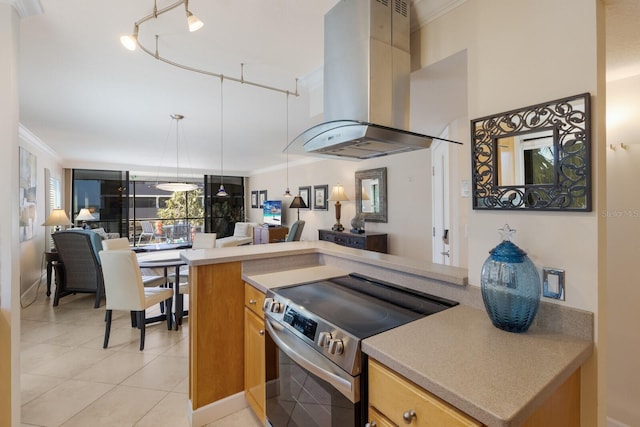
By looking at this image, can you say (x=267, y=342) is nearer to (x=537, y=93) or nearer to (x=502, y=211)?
(x=502, y=211)

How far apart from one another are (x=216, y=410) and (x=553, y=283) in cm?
200

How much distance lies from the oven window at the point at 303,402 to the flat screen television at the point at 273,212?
241 inches

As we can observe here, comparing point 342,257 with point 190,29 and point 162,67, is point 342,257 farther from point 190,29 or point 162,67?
point 162,67

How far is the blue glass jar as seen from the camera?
1.08 m

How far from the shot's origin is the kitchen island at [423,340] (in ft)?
2.56

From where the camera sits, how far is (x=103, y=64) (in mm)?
2387

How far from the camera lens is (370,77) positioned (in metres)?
1.53

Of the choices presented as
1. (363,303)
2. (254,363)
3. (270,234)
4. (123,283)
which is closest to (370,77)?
(363,303)

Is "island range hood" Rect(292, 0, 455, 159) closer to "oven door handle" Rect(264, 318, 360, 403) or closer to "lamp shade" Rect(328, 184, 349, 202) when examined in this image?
"oven door handle" Rect(264, 318, 360, 403)

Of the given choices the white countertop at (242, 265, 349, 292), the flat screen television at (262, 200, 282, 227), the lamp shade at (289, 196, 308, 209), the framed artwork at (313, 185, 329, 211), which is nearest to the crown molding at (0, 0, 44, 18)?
the white countertop at (242, 265, 349, 292)

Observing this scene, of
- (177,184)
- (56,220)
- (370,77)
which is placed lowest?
(56,220)

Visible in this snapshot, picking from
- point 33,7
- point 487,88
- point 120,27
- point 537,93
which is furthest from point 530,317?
point 33,7

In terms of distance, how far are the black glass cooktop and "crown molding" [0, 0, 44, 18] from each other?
2104mm

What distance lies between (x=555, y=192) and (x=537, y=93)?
0.40 meters
